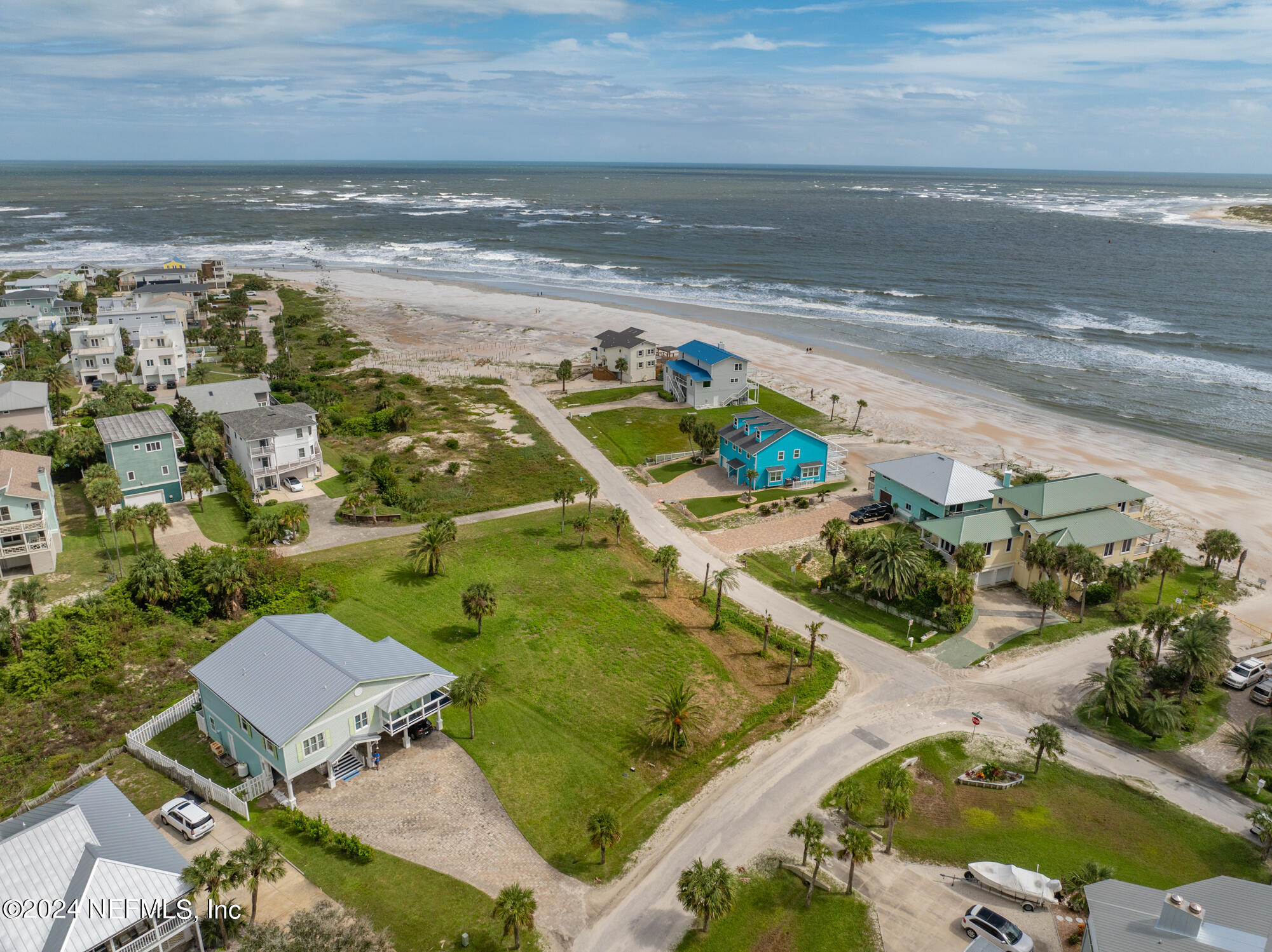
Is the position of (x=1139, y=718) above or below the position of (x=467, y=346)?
below

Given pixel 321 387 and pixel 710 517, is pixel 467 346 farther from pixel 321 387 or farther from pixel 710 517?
pixel 710 517

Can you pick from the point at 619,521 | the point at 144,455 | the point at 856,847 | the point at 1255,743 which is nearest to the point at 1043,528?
the point at 1255,743

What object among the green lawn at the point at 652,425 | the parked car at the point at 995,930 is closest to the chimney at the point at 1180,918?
the parked car at the point at 995,930

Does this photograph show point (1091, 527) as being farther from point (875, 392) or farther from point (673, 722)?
point (875, 392)

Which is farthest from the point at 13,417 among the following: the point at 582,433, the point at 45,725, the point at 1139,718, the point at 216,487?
the point at 1139,718

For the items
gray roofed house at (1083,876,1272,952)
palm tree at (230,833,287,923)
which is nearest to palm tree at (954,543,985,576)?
gray roofed house at (1083,876,1272,952)

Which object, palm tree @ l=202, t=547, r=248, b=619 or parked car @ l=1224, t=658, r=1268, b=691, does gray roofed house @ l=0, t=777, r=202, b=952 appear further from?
parked car @ l=1224, t=658, r=1268, b=691
